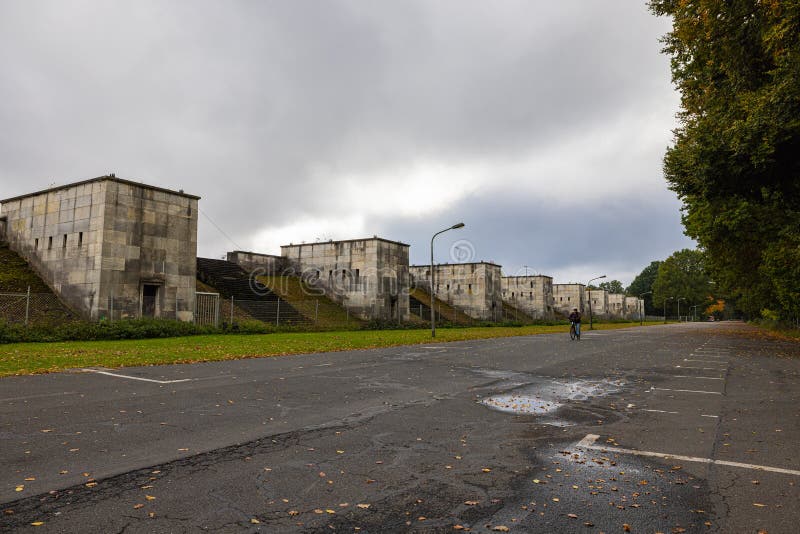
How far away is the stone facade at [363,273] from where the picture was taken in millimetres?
43688

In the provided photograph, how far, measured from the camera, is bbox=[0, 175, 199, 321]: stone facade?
25.3 metres

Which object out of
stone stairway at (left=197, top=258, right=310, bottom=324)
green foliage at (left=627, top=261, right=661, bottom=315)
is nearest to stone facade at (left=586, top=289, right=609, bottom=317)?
green foliage at (left=627, top=261, right=661, bottom=315)

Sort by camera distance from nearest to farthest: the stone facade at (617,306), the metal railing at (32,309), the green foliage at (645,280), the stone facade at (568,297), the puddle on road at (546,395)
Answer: the puddle on road at (546,395) < the metal railing at (32,309) < the stone facade at (568,297) < the stone facade at (617,306) < the green foliage at (645,280)

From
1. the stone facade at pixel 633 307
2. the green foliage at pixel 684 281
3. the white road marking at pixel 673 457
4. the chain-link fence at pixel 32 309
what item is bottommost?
the white road marking at pixel 673 457

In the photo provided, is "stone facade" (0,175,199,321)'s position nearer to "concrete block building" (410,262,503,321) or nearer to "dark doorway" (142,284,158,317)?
"dark doorway" (142,284,158,317)

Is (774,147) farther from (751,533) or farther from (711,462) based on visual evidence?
(751,533)

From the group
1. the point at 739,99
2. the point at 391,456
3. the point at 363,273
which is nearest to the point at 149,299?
the point at 363,273

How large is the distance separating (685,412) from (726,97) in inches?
527

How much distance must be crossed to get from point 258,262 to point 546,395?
4054cm

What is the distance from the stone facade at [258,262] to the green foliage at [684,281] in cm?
11195

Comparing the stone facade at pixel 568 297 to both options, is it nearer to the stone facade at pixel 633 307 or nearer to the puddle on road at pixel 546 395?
the stone facade at pixel 633 307

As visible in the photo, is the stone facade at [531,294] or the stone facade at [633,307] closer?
the stone facade at [531,294]

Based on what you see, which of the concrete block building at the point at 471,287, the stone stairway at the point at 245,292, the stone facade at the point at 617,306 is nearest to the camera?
the stone stairway at the point at 245,292

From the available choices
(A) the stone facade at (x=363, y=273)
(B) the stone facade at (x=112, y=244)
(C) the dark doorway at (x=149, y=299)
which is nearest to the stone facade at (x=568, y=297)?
(A) the stone facade at (x=363, y=273)
